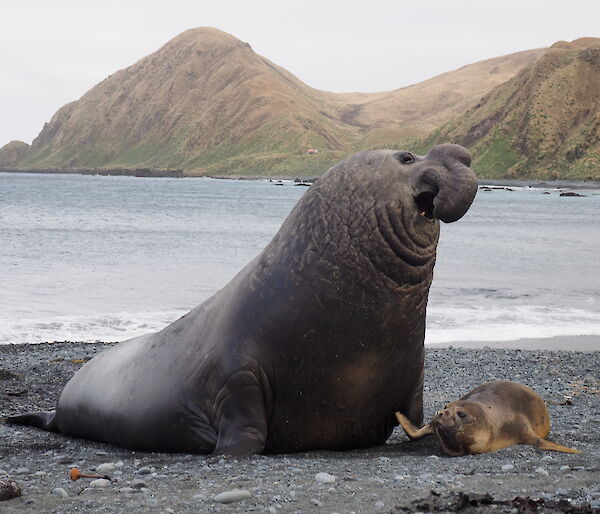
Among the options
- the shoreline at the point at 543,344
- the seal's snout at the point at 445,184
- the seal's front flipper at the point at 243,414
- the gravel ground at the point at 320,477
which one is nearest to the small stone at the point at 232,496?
the gravel ground at the point at 320,477

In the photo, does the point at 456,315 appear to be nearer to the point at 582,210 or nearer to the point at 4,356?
the point at 4,356

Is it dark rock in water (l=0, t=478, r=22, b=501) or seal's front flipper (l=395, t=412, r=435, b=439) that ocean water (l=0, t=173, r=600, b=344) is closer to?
seal's front flipper (l=395, t=412, r=435, b=439)

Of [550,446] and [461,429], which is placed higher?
[461,429]

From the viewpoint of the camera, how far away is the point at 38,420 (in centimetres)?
671

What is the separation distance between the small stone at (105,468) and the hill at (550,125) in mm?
104847

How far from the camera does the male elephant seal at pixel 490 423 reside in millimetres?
5320

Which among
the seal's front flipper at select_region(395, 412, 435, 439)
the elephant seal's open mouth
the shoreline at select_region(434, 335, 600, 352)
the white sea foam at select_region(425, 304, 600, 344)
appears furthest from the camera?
the white sea foam at select_region(425, 304, 600, 344)

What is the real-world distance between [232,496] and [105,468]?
1309mm

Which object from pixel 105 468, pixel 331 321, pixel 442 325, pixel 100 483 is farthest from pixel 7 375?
pixel 442 325

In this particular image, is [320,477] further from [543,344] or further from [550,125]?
[550,125]

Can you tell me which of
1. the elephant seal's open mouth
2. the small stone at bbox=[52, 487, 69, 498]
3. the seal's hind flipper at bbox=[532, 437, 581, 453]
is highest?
the elephant seal's open mouth

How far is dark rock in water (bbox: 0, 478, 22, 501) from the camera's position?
4.18 metres

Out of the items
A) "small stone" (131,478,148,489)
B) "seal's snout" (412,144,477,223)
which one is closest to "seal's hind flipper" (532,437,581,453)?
"seal's snout" (412,144,477,223)

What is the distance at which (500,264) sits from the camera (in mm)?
26125
